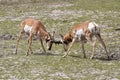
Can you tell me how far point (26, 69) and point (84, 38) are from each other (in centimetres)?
400

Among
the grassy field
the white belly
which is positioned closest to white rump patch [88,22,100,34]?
the grassy field

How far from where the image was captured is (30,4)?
3759cm

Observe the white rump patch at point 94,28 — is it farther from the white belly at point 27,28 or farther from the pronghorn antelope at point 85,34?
the white belly at point 27,28

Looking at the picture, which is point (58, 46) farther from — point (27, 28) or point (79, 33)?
point (79, 33)

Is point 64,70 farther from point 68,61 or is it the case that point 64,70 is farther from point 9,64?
point 9,64

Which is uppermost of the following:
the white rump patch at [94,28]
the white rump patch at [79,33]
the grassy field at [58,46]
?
the white rump patch at [94,28]

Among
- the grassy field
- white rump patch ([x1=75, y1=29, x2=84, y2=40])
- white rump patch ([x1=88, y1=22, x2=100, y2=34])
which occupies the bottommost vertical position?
the grassy field

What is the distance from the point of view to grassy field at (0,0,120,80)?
1522 cm

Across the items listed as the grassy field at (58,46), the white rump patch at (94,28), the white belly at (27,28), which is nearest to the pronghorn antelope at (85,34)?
the white rump patch at (94,28)

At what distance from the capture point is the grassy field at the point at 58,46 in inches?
599

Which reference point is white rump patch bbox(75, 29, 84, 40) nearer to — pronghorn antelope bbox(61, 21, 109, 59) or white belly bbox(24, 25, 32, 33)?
pronghorn antelope bbox(61, 21, 109, 59)

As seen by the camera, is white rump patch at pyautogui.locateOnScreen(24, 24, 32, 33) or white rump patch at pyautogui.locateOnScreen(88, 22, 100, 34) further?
white rump patch at pyautogui.locateOnScreen(24, 24, 32, 33)

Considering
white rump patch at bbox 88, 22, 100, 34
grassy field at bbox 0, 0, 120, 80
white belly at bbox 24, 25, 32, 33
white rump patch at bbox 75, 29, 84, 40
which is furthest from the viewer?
white belly at bbox 24, 25, 32, 33

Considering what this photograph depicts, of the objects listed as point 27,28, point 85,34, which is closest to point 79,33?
point 85,34
